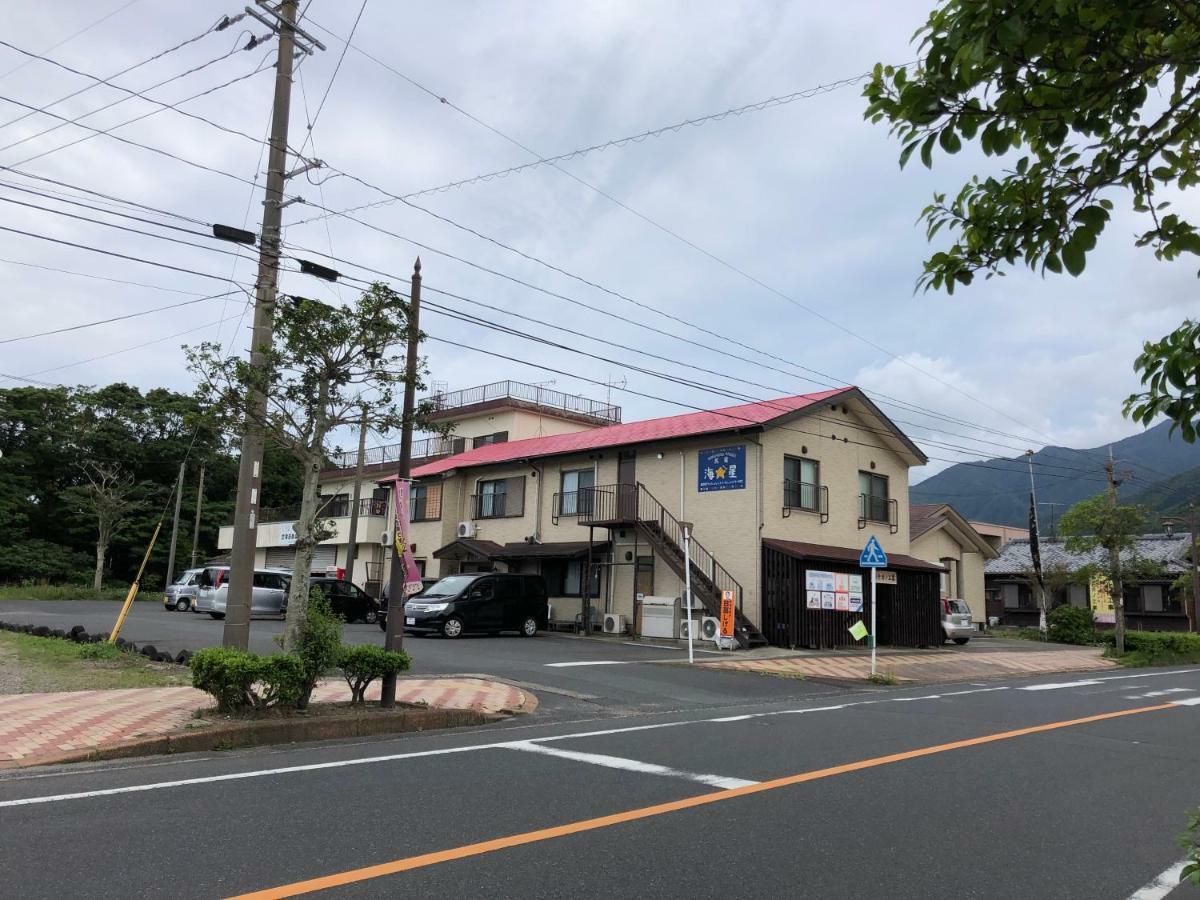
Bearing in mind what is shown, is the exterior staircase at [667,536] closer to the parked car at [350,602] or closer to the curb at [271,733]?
the parked car at [350,602]

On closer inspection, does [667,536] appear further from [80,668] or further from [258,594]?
[80,668]

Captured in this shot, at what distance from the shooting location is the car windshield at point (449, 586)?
76.7 feet

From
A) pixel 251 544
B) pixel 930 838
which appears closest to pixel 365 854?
pixel 930 838

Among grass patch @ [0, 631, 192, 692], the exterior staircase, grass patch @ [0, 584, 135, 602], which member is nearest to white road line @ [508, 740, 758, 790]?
grass patch @ [0, 631, 192, 692]

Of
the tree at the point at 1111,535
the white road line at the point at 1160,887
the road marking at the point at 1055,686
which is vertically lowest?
the road marking at the point at 1055,686

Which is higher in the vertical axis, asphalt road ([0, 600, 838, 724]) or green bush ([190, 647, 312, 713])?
green bush ([190, 647, 312, 713])

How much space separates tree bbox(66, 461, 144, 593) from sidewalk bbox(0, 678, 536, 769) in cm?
3087

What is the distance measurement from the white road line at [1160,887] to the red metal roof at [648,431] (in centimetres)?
1786

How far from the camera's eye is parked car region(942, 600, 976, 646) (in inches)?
1110

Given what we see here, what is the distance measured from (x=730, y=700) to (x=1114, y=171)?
10.8 metres

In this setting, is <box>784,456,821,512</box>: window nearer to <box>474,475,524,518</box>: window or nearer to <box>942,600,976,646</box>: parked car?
<box>942,600,976,646</box>: parked car

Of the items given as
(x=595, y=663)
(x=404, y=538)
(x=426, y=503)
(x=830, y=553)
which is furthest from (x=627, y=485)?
(x=404, y=538)

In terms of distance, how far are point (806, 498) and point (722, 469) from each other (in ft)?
9.21

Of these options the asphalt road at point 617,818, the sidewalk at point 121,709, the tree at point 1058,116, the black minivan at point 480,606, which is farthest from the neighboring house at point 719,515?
the tree at point 1058,116
